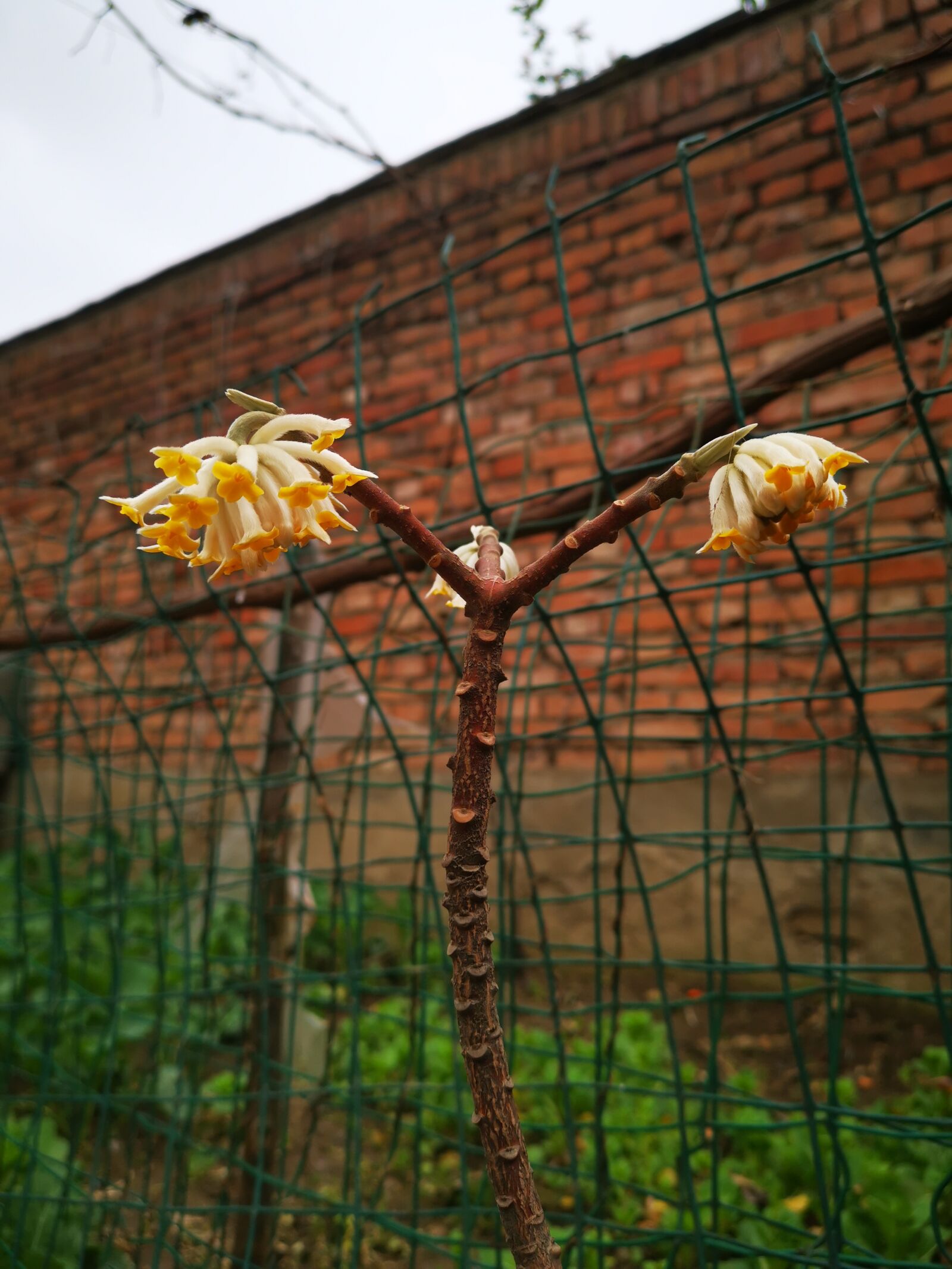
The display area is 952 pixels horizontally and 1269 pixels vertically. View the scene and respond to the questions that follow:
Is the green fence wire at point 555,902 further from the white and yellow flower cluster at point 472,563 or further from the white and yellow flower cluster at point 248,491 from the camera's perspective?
the white and yellow flower cluster at point 248,491

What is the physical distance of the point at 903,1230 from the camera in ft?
4.95

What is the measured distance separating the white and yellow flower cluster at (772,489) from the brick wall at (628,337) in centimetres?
125

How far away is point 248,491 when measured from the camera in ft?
1.43

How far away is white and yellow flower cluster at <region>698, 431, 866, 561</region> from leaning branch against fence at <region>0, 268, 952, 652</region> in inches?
14.6

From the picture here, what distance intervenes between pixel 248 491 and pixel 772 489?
0.28m

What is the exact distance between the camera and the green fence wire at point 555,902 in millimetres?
1354

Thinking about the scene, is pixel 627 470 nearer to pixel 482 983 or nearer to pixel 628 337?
pixel 482 983

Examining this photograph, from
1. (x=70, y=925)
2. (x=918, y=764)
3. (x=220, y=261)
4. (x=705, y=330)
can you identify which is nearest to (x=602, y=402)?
(x=705, y=330)

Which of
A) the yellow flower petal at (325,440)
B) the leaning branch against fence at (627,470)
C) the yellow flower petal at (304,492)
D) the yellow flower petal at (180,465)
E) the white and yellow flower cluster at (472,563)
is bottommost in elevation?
the yellow flower petal at (304,492)

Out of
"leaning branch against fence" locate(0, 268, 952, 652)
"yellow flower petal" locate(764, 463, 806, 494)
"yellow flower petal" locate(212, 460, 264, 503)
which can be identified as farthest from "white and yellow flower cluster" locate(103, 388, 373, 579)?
"leaning branch against fence" locate(0, 268, 952, 652)

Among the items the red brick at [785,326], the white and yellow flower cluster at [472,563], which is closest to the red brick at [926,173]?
the red brick at [785,326]

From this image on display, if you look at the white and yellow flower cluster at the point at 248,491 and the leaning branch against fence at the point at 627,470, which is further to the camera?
the leaning branch against fence at the point at 627,470

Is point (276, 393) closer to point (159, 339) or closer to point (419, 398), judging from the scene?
point (419, 398)

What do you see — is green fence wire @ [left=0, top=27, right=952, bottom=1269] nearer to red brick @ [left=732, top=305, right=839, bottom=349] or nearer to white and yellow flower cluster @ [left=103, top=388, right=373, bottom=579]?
red brick @ [left=732, top=305, right=839, bottom=349]
